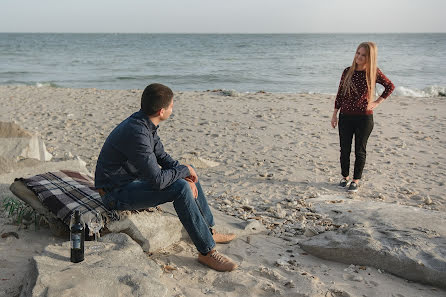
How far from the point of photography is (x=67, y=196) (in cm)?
405

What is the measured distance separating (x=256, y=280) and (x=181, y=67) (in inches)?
1038

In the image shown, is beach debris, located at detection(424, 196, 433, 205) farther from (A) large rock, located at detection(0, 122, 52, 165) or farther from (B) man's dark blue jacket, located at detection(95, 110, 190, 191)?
(A) large rock, located at detection(0, 122, 52, 165)

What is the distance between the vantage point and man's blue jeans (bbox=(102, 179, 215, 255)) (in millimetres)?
3551

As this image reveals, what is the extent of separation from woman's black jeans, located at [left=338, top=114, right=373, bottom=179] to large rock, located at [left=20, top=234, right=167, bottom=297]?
3.46 m

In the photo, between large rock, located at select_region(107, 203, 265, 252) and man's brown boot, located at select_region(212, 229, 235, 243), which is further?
man's brown boot, located at select_region(212, 229, 235, 243)

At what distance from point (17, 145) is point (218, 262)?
3.80 m

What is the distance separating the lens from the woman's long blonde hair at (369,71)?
5.48 meters

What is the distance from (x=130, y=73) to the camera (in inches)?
983

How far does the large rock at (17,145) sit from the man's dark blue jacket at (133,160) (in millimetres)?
2627

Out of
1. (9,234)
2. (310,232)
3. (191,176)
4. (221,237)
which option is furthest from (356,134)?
(9,234)

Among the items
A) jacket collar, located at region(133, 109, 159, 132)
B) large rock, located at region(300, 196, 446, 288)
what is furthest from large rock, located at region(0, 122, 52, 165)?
large rock, located at region(300, 196, 446, 288)

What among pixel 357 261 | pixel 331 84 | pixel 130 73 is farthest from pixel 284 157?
pixel 130 73

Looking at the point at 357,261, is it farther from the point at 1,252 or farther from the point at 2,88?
the point at 2,88

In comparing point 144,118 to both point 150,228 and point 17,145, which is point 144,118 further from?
point 17,145
